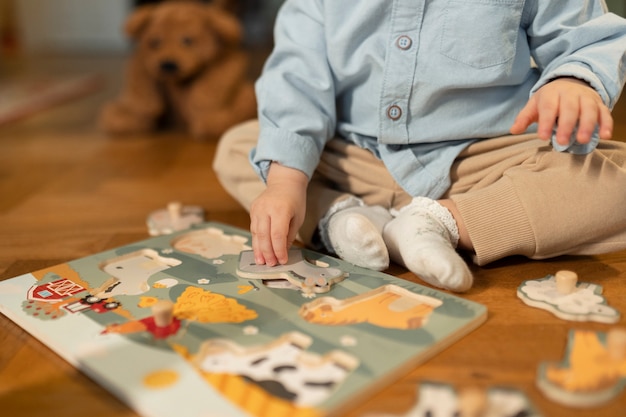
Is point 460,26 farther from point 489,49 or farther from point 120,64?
point 120,64

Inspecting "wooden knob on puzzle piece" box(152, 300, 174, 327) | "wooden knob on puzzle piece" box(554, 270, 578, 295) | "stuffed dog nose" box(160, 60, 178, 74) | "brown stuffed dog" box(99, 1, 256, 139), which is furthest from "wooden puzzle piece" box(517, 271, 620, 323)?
"stuffed dog nose" box(160, 60, 178, 74)

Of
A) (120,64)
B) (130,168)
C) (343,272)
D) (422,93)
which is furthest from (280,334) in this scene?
(120,64)

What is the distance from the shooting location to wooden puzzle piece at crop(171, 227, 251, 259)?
0.72 m

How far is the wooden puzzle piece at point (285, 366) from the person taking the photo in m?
0.44

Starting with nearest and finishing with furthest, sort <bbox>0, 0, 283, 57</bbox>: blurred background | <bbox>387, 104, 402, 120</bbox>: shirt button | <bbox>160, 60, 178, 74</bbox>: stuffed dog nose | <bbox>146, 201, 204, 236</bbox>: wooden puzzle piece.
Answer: <bbox>387, 104, 402, 120</bbox>: shirt button
<bbox>146, 201, 204, 236</bbox>: wooden puzzle piece
<bbox>160, 60, 178, 74</bbox>: stuffed dog nose
<bbox>0, 0, 283, 57</bbox>: blurred background

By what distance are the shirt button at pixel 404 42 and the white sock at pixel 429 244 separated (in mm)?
174

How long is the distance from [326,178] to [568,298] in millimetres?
344

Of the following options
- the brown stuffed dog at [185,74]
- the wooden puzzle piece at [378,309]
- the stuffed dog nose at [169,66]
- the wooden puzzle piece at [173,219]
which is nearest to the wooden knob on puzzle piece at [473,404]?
the wooden puzzle piece at [378,309]

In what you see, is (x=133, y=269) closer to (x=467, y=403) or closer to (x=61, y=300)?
(x=61, y=300)

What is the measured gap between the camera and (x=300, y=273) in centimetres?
63

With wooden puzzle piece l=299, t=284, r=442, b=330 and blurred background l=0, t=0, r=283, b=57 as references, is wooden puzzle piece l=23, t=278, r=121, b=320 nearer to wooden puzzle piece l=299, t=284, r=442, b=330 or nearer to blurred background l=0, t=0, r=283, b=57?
wooden puzzle piece l=299, t=284, r=442, b=330

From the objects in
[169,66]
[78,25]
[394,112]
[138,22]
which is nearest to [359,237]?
[394,112]

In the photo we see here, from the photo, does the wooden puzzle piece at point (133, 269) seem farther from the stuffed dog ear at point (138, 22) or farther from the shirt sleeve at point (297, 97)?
the stuffed dog ear at point (138, 22)

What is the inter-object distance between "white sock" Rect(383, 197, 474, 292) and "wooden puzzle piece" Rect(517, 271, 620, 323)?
0.22 feet
